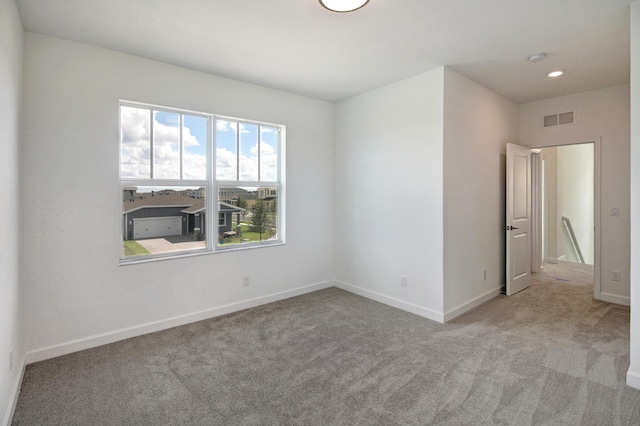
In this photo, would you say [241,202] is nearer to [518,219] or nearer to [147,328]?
[147,328]

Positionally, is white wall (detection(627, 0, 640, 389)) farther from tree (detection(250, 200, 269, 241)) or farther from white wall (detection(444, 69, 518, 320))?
tree (detection(250, 200, 269, 241))

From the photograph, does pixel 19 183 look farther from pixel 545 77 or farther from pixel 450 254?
pixel 545 77

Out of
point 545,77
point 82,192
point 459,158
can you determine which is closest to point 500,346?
point 459,158

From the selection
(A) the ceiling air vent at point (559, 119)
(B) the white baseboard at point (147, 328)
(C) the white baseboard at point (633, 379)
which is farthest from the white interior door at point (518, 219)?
(B) the white baseboard at point (147, 328)

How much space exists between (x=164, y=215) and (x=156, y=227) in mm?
146

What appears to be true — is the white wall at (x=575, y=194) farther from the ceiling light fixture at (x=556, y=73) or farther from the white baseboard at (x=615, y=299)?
the ceiling light fixture at (x=556, y=73)

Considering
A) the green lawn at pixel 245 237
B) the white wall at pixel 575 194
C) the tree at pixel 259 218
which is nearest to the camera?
the green lawn at pixel 245 237

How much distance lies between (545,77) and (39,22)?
15.9 feet

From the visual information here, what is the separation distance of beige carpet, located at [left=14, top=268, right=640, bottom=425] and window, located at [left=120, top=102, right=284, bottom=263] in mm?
949

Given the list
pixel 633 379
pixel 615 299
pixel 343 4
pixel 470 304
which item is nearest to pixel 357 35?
pixel 343 4

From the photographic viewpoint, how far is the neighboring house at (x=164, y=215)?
3.21 meters

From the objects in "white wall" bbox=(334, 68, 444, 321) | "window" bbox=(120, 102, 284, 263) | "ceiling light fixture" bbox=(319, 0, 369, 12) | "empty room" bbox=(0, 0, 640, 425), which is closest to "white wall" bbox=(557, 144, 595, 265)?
"empty room" bbox=(0, 0, 640, 425)

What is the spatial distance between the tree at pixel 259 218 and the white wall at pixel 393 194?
1.10 meters

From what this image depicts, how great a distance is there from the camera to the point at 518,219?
4.55m
